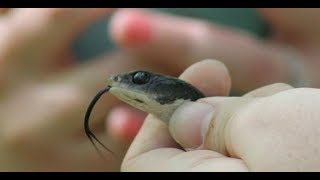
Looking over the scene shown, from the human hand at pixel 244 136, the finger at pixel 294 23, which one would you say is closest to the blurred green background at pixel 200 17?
the finger at pixel 294 23

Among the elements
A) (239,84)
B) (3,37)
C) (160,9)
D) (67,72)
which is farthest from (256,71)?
(3,37)

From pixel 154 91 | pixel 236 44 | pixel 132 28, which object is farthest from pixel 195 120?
pixel 236 44

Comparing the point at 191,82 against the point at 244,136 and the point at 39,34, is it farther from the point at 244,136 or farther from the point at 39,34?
the point at 39,34

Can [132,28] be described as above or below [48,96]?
above

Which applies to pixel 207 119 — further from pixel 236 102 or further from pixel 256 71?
pixel 256 71

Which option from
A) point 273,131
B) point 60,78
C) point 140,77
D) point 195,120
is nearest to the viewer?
point 273,131

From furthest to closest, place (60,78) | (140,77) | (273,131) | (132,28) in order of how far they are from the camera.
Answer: (60,78) → (132,28) → (140,77) → (273,131)
